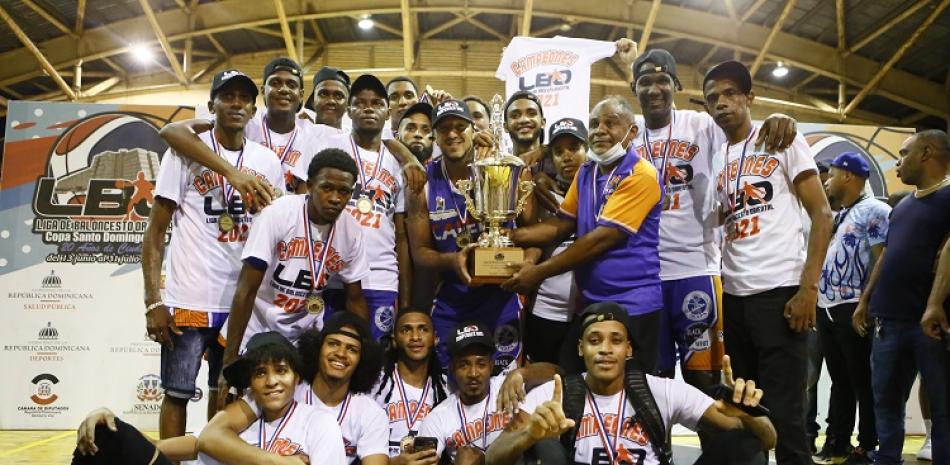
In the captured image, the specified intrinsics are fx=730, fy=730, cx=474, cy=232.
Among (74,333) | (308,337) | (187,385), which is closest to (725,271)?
(308,337)

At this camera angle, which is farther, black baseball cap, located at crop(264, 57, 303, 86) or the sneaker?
the sneaker

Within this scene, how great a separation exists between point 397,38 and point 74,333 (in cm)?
963

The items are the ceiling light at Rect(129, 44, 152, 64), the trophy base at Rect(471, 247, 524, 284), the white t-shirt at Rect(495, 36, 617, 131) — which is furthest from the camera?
the ceiling light at Rect(129, 44, 152, 64)

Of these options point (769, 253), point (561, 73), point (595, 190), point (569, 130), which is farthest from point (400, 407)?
point (561, 73)

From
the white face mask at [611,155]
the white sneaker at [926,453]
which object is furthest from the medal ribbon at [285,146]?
the white sneaker at [926,453]

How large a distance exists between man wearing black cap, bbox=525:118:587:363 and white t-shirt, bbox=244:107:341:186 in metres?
1.26

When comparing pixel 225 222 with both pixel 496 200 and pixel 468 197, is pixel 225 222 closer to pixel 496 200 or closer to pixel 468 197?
pixel 468 197

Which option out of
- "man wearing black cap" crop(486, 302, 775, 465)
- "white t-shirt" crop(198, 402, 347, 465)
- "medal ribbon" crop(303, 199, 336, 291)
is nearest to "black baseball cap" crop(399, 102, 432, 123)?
"medal ribbon" crop(303, 199, 336, 291)

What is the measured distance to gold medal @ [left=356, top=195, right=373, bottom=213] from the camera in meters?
3.76

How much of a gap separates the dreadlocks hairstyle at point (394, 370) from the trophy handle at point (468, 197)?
0.57 meters

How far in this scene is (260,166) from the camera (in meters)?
3.57

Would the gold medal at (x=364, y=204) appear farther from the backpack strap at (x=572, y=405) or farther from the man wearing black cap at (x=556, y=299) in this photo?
the backpack strap at (x=572, y=405)

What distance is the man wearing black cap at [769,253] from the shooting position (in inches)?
123

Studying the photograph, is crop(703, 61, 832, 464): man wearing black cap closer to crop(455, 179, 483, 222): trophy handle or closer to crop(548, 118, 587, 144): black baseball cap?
crop(548, 118, 587, 144): black baseball cap
